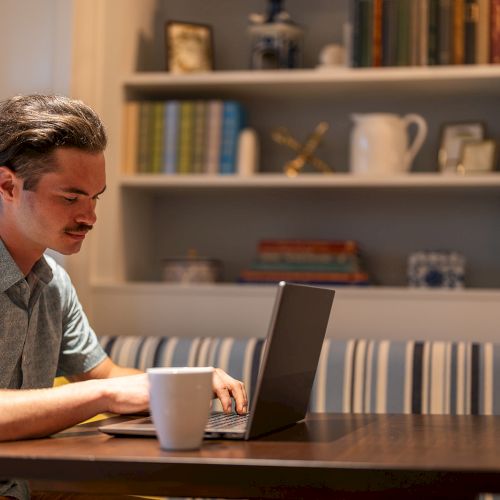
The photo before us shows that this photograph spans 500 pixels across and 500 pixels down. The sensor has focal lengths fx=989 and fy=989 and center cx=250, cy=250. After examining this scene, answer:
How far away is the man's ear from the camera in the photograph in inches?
59.9

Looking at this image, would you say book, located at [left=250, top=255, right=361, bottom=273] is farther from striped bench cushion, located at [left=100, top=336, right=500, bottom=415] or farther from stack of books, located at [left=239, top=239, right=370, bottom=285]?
striped bench cushion, located at [left=100, top=336, right=500, bottom=415]

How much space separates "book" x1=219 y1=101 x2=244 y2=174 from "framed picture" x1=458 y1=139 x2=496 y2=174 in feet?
2.09

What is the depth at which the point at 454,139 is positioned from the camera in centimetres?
282

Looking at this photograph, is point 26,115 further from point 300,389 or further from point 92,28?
point 92,28

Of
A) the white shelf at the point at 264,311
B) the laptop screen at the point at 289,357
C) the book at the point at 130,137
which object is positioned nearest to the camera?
the laptop screen at the point at 289,357

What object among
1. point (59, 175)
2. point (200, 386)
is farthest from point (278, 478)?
point (59, 175)

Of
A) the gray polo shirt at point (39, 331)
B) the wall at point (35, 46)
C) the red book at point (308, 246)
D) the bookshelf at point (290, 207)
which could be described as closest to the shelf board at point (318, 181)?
the bookshelf at point (290, 207)

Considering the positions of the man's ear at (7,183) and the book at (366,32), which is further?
the book at (366,32)

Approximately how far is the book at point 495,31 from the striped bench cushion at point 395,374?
86 cm

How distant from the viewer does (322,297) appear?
1.42 metres

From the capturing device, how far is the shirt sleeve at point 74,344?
1838 millimetres

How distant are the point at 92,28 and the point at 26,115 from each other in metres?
1.27

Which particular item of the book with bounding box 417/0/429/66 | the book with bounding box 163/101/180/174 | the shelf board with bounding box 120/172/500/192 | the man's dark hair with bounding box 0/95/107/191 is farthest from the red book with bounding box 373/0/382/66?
the man's dark hair with bounding box 0/95/107/191

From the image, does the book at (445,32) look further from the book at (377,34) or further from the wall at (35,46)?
the wall at (35,46)
